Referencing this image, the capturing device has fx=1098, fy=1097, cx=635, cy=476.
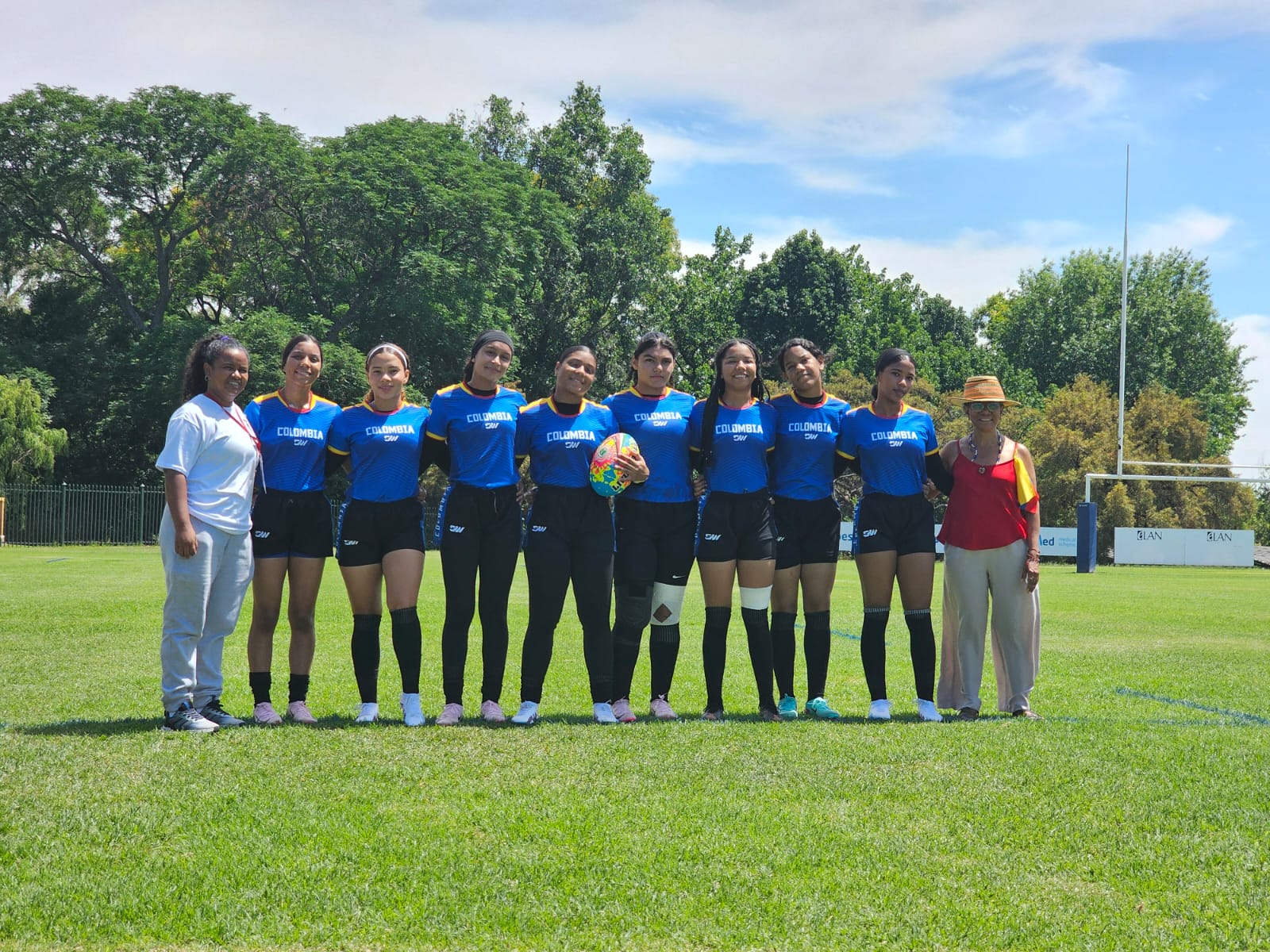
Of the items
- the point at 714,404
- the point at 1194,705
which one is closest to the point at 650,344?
the point at 714,404

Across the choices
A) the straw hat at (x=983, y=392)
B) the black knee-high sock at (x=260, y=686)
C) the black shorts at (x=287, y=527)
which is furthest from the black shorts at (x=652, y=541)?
the black knee-high sock at (x=260, y=686)

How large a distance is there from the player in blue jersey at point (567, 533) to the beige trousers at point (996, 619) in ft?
6.77

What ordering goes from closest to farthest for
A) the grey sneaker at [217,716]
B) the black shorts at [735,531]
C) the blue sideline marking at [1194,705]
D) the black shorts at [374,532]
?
the grey sneaker at [217,716], the black shorts at [374,532], the black shorts at [735,531], the blue sideline marking at [1194,705]

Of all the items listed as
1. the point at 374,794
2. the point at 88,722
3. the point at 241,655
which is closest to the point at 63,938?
the point at 374,794

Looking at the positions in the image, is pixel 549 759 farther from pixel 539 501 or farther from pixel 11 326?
pixel 11 326

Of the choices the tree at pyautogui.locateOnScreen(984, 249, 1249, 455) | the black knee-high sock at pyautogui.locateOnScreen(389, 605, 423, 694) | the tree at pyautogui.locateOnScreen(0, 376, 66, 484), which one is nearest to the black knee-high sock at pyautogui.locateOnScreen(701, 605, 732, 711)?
the black knee-high sock at pyautogui.locateOnScreen(389, 605, 423, 694)

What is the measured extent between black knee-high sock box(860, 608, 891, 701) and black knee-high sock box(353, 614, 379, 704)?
274 cm

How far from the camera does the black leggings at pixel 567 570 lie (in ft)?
19.1

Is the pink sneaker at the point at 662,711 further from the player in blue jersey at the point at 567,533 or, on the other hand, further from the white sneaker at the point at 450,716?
the white sneaker at the point at 450,716

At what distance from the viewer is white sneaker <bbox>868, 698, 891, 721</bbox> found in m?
6.16

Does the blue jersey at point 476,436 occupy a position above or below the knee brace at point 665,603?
above

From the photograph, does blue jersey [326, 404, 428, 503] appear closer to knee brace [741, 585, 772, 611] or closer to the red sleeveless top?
knee brace [741, 585, 772, 611]

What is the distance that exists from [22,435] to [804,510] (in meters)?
33.7

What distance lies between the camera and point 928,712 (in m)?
6.24
